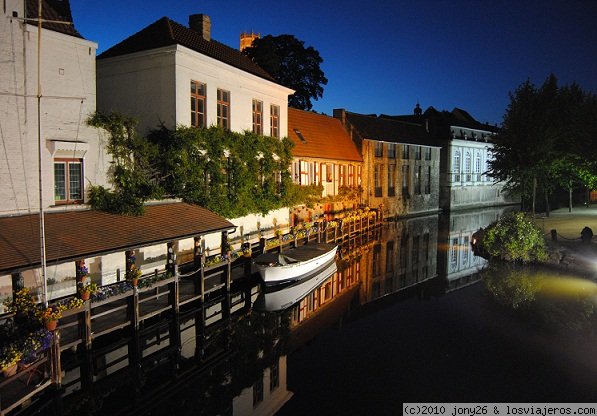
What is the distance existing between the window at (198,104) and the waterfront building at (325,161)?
9100mm

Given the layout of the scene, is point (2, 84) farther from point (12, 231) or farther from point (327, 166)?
point (327, 166)

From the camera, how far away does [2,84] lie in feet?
45.4

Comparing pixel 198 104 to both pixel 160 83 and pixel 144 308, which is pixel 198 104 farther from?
pixel 144 308

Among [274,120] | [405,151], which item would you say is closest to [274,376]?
[274,120]

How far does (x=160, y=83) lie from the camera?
20.7 meters

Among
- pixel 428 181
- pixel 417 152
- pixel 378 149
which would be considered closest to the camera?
pixel 378 149

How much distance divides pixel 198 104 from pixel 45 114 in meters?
7.82

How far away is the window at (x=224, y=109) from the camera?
2317cm

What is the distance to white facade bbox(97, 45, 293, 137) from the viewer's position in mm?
20453

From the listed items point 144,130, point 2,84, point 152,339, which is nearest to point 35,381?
point 152,339

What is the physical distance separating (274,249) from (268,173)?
5103 millimetres

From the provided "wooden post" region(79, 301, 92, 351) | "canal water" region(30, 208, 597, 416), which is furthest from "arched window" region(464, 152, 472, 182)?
"wooden post" region(79, 301, 92, 351)

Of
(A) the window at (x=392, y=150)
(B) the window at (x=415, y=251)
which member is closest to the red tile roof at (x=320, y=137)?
(A) the window at (x=392, y=150)

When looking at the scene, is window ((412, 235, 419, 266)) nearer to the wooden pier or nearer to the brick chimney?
the wooden pier
